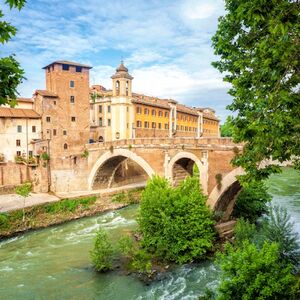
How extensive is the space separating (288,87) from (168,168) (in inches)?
825

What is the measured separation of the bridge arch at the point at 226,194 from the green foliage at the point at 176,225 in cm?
471

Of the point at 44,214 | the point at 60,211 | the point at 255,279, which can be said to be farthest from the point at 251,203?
the point at 44,214

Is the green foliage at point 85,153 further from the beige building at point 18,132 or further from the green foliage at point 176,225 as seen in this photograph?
the green foliage at point 176,225

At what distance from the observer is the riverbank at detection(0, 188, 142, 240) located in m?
25.3

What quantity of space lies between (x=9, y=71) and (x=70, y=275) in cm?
1472

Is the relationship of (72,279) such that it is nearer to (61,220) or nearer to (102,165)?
(61,220)

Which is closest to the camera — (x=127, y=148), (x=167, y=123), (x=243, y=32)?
(x=243, y=32)

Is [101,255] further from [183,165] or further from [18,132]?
[18,132]

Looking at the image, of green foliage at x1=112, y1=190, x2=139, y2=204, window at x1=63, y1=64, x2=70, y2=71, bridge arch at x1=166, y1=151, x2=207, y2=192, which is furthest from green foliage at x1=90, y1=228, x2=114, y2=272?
window at x1=63, y1=64, x2=70, y2=71

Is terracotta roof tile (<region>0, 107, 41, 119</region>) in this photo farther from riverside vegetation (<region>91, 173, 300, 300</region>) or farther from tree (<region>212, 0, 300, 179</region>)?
tree (<region>212, 0, 300, 179</region>)

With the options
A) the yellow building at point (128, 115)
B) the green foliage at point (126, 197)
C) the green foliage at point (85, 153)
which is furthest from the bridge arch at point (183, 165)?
the yellow building at point (128, 115)

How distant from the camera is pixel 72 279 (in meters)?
16.8

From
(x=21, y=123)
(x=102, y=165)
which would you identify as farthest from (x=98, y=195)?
(x=21, y=123)

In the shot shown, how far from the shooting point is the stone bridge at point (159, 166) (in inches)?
912
